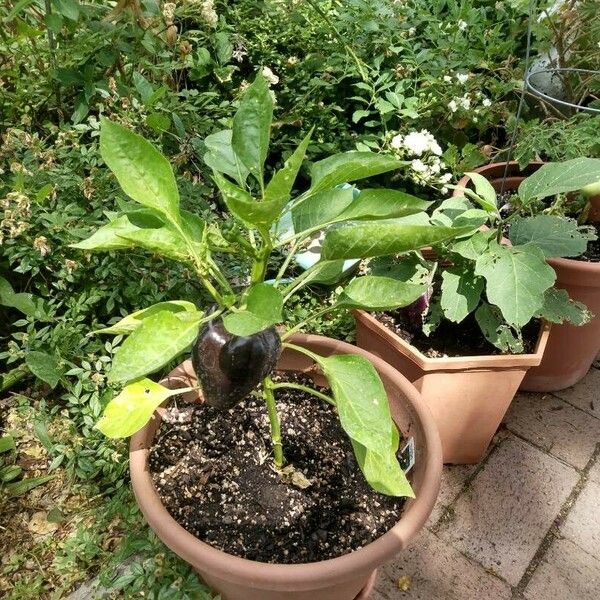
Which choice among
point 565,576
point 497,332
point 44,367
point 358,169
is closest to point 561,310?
point 497,332

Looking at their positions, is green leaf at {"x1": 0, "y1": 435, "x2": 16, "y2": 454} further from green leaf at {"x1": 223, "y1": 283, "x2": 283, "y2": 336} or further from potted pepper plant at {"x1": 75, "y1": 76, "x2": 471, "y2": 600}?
green leaf at {"x1": 223, "y1": 283, "x2": 283, "y2": 336}

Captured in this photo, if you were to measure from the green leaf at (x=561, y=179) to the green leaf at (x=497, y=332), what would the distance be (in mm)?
311

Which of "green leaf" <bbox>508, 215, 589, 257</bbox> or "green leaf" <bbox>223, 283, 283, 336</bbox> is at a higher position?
"green leaf" <bbox>223, 283, 283, 336</bbox>

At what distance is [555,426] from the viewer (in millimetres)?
1921

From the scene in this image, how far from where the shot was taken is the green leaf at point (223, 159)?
3.46 ft

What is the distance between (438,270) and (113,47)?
1157 mm

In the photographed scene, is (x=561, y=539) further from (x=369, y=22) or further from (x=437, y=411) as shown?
(x=369, y=22)

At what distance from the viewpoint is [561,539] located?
63.5 inches

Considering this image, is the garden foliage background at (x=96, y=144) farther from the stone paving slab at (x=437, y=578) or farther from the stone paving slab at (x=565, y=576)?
the stone paving slab at (x=565, y=576)

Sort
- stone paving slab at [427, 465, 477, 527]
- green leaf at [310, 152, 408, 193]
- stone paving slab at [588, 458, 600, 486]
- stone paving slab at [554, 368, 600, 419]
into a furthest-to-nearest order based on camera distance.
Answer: stone paving slab at [554, 368, 600, 419]
stone paving slab at [588, 458, 600, 486]
stone paving slab at [427, 465, 477, 527]
green leaf at [310, 152, 408, 193]

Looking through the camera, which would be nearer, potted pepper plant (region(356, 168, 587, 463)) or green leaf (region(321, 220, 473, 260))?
green leaf (region(321, 220, 473, 260))

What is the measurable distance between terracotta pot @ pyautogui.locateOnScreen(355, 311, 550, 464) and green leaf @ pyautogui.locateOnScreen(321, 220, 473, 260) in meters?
0.60

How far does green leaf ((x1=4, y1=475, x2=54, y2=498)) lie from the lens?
5.12ft

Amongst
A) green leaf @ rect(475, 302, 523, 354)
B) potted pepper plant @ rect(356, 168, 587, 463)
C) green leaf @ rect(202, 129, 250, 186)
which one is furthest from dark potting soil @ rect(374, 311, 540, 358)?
green leaf @ rect(202, 129, 250, 186)
